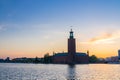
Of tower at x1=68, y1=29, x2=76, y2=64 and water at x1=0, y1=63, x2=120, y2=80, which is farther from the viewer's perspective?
tower at x1=68, y1=29, x2=76, y2=64

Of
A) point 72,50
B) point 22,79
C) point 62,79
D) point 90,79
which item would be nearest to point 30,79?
point 22,79

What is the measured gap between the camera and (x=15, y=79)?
5109 centimetres

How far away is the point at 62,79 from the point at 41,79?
163 inches

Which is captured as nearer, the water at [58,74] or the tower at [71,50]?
the water at [58,74]

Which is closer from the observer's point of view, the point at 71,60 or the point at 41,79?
the point at 41,79

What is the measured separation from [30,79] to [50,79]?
404 centimetres

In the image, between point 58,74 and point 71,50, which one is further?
point 71,50

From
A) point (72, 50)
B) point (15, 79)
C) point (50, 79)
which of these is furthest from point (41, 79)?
point (72, 50)

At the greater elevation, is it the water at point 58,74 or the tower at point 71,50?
the tower at point 71,50

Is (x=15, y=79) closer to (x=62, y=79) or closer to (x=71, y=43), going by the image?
(x=62, y=79)

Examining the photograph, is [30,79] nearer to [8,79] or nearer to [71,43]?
[8,79]

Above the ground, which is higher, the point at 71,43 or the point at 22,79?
the point at 71,43

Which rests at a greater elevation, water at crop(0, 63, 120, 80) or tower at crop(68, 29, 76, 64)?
tower at crop(68, 29, 76, 64)

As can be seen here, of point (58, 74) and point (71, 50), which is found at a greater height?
point (71, 50)
